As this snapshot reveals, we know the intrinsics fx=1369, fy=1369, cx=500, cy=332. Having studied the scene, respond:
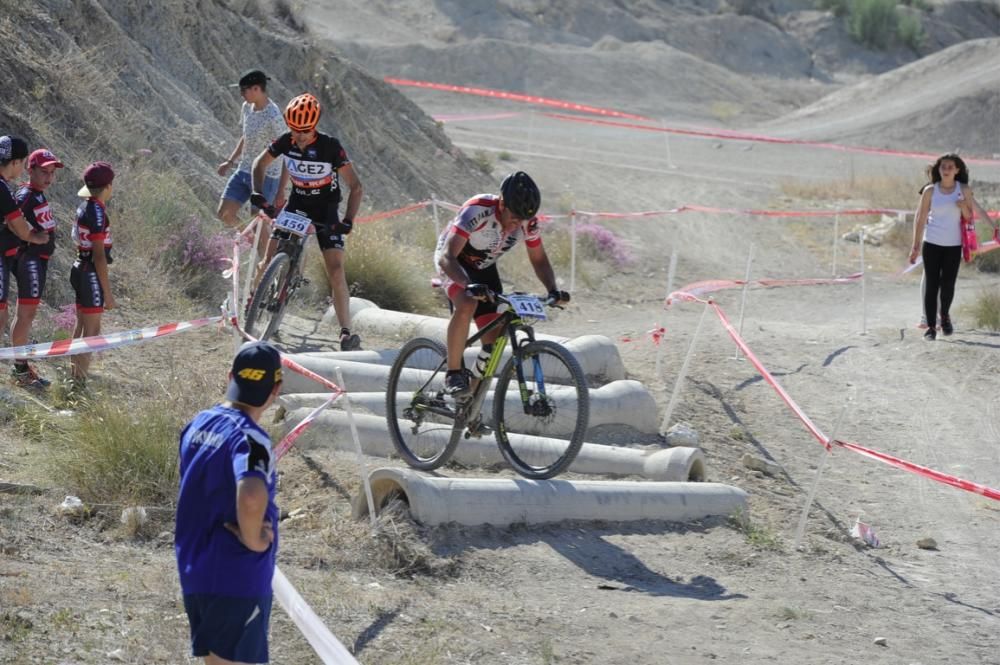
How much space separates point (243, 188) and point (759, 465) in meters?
4.89

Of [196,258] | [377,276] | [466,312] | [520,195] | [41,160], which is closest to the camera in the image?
[520,195]

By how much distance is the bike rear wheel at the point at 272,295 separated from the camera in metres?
10.2

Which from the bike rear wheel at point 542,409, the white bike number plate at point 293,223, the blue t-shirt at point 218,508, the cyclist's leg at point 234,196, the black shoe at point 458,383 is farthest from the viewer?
the cyclist's leg at point 234,196

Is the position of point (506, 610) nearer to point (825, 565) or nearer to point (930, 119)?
point (825, 565)

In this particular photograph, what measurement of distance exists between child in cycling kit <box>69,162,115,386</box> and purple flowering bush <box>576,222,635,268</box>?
10.0m

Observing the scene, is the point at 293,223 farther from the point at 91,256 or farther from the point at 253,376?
the point at 253,376

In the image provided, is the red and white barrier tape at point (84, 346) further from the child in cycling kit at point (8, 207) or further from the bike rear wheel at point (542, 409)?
the bike rear wheel at point (542, 409)

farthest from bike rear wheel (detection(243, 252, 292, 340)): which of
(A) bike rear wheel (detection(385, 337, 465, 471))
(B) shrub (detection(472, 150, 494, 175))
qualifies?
(B) shrub (detection(472, 150, 494, 175))

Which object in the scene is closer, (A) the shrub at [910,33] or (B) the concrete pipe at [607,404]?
(B) the concrete pipe at [607,404]

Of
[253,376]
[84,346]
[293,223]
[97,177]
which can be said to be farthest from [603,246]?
[253,376]

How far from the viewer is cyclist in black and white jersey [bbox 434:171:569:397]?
Answer: 7566mm

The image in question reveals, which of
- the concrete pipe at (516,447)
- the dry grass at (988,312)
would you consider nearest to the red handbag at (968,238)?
the dry grass at (988,312)

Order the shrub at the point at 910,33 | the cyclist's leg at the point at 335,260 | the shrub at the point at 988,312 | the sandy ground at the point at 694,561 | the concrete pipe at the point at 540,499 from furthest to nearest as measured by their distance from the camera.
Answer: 1. the shrub at the point at 910,33
2. the shrub at the point at 988,312
3. the cyclist's leg at the point at 335,260
4. the concrete pipe at the point at 540,499
5. the sandy ground at the point at 694,561

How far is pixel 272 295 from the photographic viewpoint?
10.4m
